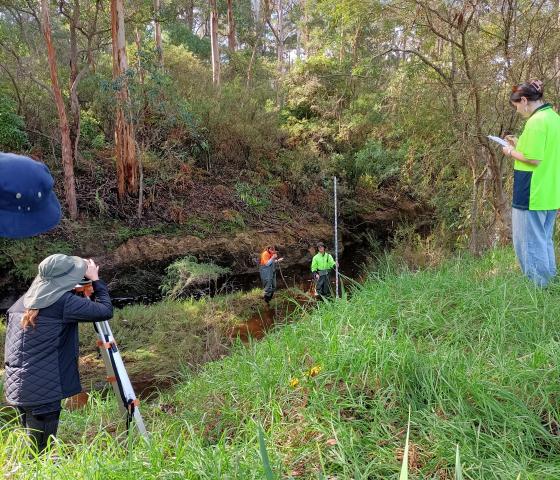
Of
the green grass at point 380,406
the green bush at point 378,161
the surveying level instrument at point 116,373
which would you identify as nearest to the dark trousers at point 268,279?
the green bush at point 378,161

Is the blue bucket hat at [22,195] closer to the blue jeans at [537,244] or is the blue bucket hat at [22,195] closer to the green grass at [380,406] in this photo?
the green grass at [380,406]

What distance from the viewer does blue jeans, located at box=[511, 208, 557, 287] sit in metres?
3.71

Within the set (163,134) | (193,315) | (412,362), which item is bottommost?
(193,315)

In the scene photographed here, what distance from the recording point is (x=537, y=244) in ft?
12.3

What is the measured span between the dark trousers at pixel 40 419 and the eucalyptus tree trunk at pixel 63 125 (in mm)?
9909

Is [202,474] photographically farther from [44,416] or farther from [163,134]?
[163,134]

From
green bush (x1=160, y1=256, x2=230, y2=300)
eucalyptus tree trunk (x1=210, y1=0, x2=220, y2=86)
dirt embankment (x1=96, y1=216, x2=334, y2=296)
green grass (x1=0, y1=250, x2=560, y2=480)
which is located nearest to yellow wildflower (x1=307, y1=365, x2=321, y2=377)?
green grass (x1=0, y1=250, x2=560, y2=480)

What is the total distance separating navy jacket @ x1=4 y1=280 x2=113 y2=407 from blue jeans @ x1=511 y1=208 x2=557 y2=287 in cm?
328

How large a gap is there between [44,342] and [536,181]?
3.80 metres

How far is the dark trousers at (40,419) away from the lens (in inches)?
114

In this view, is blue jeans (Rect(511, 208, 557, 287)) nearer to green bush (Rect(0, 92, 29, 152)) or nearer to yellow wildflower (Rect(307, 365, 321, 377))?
yellow wildflower (Rect(307, 365, 321, 377))

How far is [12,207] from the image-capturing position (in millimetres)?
1522

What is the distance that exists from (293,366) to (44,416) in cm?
163

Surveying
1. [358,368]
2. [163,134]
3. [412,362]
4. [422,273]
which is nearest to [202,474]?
[358,368]
